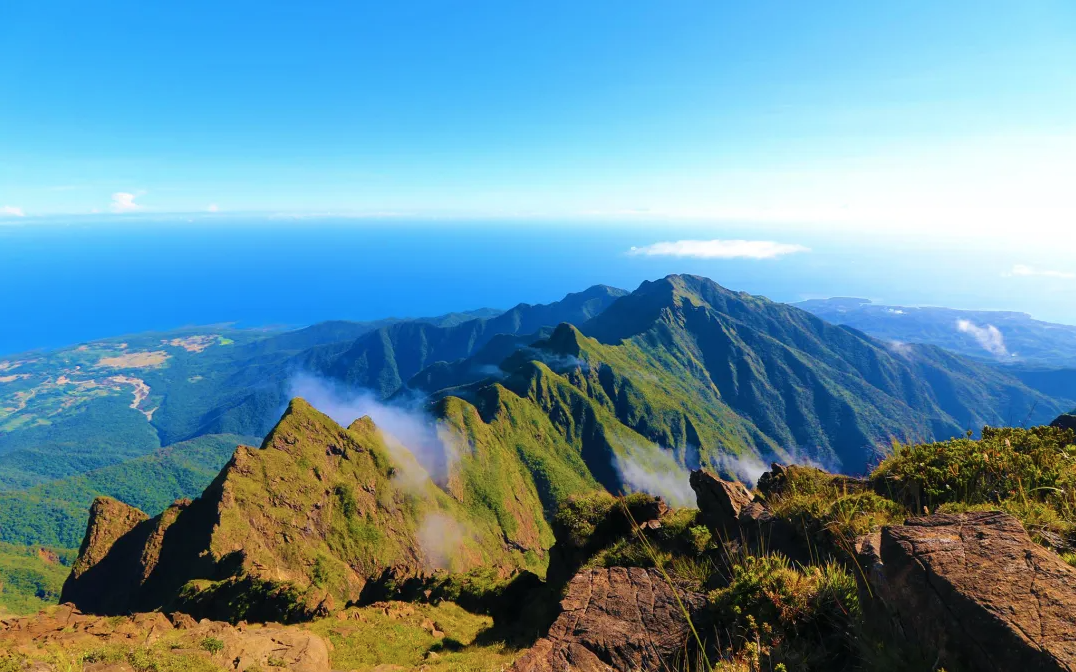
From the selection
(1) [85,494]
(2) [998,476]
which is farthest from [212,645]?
(1) [85,494]

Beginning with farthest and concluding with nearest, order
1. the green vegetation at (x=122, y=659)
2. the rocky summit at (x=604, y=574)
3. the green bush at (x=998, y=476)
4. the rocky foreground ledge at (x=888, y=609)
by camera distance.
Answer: the green vegetation at (x=122, y=659) < the green bush at (x=998, y=476) < the rocky summit at (x=604, y=574) < the rocky foreground ledge at (x=888, y=609)

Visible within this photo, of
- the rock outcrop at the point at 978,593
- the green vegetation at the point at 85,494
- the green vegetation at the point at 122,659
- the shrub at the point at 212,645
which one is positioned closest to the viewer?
the rock outcrop at the point at 978,593

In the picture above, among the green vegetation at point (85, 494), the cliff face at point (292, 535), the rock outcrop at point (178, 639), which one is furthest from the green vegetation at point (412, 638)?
the green vegetation at point (85, 494)

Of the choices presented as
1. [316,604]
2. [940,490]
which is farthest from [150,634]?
[940,490]

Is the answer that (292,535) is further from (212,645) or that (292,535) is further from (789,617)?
(789,617)

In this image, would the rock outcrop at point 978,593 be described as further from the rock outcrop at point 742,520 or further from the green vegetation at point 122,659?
the green vegetation at point 122,659

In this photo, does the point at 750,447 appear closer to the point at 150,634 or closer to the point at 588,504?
the point at 588,504
